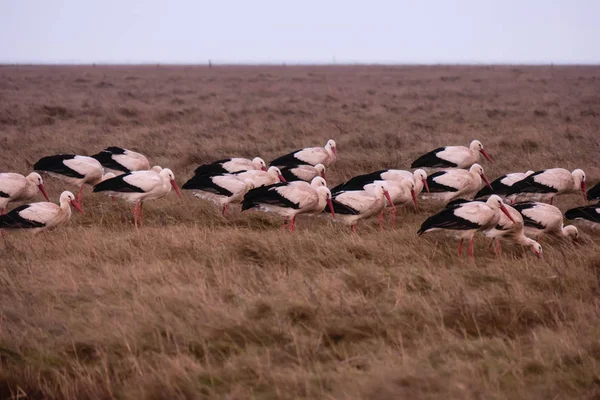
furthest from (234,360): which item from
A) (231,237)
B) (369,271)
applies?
(231,237)

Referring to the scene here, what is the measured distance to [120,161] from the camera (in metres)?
11.8

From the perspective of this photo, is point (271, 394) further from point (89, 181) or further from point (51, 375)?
point (89, 181)

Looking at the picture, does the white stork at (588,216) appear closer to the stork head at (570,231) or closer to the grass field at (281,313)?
the grass field at (281,313)

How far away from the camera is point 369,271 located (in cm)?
A: 610

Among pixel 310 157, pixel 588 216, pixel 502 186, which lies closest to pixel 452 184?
pixel 502 186

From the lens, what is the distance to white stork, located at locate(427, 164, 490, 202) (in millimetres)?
10266

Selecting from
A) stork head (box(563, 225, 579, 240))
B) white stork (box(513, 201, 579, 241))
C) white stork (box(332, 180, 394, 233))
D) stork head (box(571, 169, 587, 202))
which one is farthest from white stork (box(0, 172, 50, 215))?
stork head (box(571, 169, 587, 202))

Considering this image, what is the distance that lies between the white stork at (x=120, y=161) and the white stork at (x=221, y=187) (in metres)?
2.11

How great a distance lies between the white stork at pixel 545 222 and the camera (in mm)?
7977

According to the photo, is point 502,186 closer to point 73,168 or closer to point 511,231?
point 511,231

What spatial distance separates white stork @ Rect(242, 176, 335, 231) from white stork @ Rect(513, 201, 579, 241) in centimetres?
223

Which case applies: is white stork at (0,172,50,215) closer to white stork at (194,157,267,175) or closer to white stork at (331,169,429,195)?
white stork at (194,157,267,175)

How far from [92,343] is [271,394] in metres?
1.29

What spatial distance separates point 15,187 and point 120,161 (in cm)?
260
